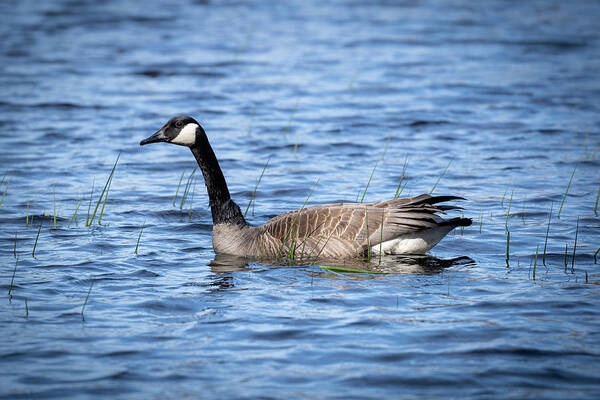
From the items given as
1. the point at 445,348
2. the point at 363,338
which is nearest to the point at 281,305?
the point at 363,338

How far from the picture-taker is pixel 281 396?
A: 564 cm

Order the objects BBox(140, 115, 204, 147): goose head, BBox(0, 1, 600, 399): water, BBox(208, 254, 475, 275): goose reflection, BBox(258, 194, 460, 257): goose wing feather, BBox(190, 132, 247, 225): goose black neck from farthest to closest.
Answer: BBox(190, 132, 247, 225): goose black neck < BBox(140, 115, 204, 147): goose head < BBox(258, 194, 460, 257): goose wing feather < BBox(208, 254, 475, 275): goose reflection < BBox(0, 1, 600, 399): water

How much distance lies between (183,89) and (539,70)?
9801 millimetres

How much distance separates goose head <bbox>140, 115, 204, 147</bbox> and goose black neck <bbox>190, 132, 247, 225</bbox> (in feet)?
0.32

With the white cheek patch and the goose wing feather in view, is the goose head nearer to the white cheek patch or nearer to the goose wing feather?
the white cheek patch

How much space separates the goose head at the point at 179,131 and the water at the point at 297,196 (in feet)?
4.44

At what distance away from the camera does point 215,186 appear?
9938mm

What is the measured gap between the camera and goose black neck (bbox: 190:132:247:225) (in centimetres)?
981

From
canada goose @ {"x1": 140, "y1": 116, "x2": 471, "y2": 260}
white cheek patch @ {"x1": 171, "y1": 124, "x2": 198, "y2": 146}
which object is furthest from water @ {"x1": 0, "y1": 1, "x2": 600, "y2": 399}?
white cheek patch @ {"x1": 171, "y1": 124, "x2": 198, "y2": 146}

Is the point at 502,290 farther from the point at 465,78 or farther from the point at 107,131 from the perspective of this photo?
the point at 465,78

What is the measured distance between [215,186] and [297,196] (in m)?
2.65

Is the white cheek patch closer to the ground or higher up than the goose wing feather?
higher up

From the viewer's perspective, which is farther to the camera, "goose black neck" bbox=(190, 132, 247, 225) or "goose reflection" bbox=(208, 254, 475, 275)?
"goose black neck" bbox=(190, 132, 247, 225)

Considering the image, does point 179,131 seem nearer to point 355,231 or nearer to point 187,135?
point 187,135
